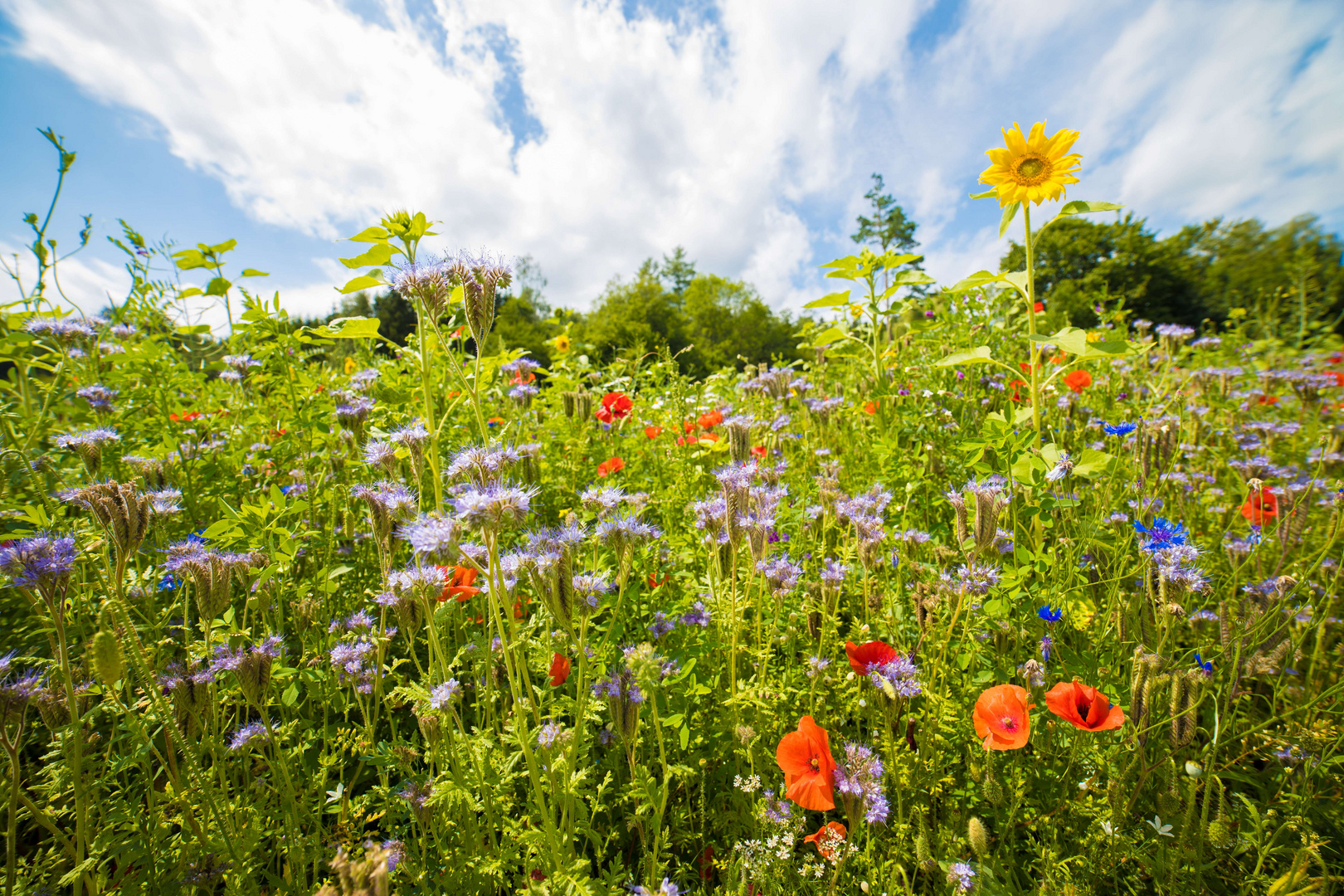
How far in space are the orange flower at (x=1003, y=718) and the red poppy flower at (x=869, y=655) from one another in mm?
314

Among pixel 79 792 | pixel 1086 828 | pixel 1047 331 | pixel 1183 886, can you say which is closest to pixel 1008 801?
pixel 1086 828

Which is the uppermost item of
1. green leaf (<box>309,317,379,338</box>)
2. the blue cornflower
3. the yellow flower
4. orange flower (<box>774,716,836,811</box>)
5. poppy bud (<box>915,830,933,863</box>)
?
the yellow flower

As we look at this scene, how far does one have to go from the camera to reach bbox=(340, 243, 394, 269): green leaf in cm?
177

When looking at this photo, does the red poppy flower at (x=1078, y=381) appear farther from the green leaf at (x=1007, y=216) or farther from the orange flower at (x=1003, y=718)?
the orange flower at (x=1003, y=718)

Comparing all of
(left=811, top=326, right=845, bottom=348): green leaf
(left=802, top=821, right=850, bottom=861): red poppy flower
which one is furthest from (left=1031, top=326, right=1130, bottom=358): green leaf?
(left=802, top=821, right=850, bottom=861): red poppy flower

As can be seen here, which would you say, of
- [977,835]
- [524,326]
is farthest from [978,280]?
[524,326]

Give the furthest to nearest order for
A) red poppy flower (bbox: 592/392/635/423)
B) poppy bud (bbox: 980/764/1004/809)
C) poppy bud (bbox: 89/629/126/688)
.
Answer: red poppy flower (bbox: 592/392/635/423) → poppy bud (bbox: 980/764/1004/809) → poppy bud (bbox: 89/629/126/688)

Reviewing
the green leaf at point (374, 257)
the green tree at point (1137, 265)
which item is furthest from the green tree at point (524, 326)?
the green tree at point (1137, 265)

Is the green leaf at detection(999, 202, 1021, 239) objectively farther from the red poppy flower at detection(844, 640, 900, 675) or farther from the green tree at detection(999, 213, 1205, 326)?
the green tree at detection(999, 213, 1205, 326)

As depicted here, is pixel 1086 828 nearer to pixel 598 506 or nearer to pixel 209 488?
pixel 598 506

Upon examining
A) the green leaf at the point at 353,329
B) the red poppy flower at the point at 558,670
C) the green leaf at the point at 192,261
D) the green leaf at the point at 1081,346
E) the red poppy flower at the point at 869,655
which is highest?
the green leaf at the point at 192,261

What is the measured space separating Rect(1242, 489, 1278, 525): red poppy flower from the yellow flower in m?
1.72

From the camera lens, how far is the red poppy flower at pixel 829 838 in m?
1.54

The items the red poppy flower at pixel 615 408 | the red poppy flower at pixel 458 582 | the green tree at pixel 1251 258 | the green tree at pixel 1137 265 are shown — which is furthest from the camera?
the green tree at pixel 1137 265
